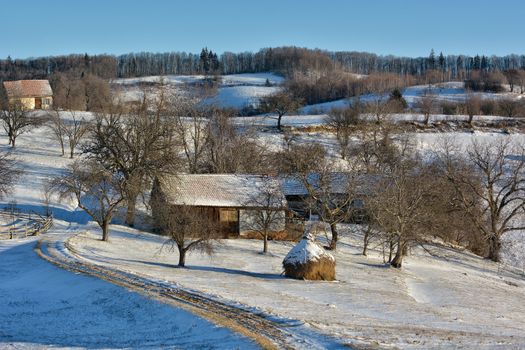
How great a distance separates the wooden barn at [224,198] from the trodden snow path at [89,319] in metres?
16.6

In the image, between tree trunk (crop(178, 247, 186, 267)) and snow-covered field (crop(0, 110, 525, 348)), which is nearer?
snow-covered field (crop(0, 110, 525, 348))

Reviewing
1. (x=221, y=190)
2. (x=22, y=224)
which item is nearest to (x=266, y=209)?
(x=221, y=190)

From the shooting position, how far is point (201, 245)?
2658cm

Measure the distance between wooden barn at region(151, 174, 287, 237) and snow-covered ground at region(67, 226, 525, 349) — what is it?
2.15 m

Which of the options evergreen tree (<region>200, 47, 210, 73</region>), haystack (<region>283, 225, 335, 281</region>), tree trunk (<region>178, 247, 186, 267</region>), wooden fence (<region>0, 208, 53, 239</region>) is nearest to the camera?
haystack (<region>283, 225, 335, 281</region>)

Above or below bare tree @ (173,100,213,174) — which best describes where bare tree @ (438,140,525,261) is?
below

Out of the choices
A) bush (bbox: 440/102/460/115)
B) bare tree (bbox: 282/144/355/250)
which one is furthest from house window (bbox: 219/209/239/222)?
bush (bbox: 440/102/460/115)

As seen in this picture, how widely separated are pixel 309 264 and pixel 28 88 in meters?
78.7

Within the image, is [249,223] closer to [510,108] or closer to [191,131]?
[191,131]

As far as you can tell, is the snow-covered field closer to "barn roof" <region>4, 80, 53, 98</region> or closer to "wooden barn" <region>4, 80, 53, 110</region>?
"barn roof" <region>4, 80, 53, 98</region>

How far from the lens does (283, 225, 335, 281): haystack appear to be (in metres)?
25.5

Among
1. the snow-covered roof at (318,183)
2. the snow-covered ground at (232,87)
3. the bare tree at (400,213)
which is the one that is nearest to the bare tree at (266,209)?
the snow-covered roof at (318,183)

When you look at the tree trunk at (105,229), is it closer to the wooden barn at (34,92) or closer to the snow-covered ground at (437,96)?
the wooden barn at (34,92)

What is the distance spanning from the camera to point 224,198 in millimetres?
39688
